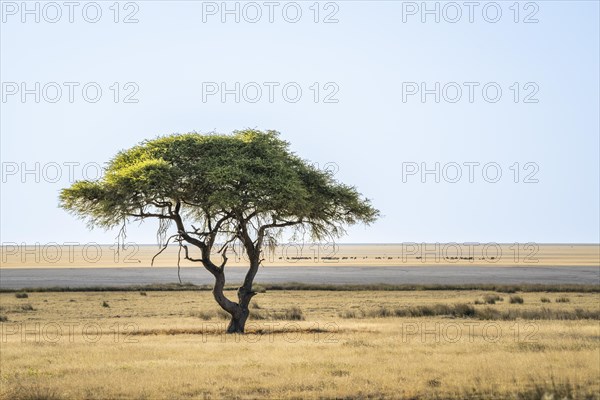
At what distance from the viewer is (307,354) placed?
28.1m

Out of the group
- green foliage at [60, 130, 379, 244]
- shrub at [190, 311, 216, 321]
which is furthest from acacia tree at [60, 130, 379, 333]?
shrub at [190, 311, 216, 321]

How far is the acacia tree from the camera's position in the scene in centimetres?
3603

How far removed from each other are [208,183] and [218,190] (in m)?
0.77

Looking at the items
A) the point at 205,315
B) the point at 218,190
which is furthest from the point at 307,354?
the point at 205,315

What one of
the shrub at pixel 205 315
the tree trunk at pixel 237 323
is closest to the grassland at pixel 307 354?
the shrub at pixel 205 315

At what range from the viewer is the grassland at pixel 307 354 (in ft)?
68.1

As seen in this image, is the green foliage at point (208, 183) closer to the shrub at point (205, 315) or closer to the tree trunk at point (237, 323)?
the tree trunk at point (237, 323)

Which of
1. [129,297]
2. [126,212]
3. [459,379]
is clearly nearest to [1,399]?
[459,379]

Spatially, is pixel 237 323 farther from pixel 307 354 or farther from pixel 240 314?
pixel 307 354

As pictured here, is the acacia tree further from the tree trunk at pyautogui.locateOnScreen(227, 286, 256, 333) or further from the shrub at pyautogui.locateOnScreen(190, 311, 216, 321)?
the shrub at pyautogui.locateOnScreen(190, 311, 216, 321)

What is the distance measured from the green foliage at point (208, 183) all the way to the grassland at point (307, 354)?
5.63 metres

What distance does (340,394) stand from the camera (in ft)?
65.9

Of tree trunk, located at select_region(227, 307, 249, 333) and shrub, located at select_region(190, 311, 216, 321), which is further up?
tree trunk, located at select_region(227, 307, 249, 333)

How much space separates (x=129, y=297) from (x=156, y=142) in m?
34.4
